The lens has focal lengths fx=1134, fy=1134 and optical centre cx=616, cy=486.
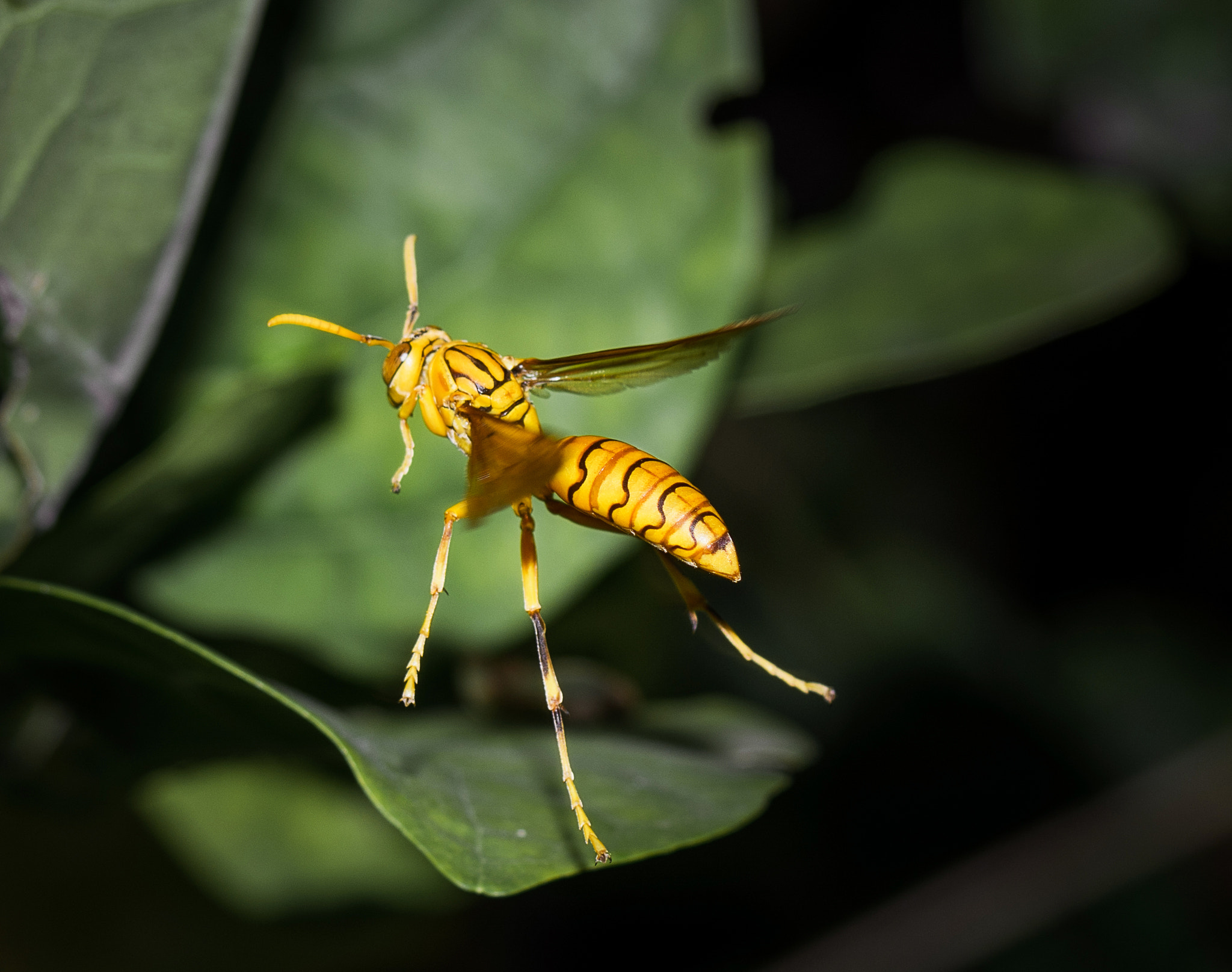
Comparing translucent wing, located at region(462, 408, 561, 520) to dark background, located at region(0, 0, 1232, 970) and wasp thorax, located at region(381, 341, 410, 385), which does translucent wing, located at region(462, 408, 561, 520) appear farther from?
dark background, located at region(0, 0, 1232, 970)

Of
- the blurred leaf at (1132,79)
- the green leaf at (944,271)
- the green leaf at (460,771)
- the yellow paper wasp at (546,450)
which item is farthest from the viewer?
the blurred leaf at (1132,79)

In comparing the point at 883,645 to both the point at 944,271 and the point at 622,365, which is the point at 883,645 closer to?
the point at 944,271

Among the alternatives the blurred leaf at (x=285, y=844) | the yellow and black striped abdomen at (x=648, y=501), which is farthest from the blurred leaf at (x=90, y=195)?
the blurred leaf at (x=285, y=844)

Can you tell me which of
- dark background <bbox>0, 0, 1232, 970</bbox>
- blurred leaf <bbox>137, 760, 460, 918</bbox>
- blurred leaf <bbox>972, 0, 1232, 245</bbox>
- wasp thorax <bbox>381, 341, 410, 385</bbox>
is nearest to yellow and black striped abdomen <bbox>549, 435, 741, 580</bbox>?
wasp thorax <bbox>381, 341, 410, 385</bbox>

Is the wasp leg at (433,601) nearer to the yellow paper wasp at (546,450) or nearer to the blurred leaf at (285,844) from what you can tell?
the yellow paper wasp at (546,450)

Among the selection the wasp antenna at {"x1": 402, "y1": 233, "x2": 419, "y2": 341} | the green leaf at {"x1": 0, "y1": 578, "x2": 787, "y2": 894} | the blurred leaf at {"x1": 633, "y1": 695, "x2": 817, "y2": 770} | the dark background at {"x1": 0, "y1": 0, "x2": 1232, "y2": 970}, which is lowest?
→ the dark background at {"x1": 0, "y1": 0, "x2": 1232, "y2": 970}

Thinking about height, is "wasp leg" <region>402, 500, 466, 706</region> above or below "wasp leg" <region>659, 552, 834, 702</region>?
above
